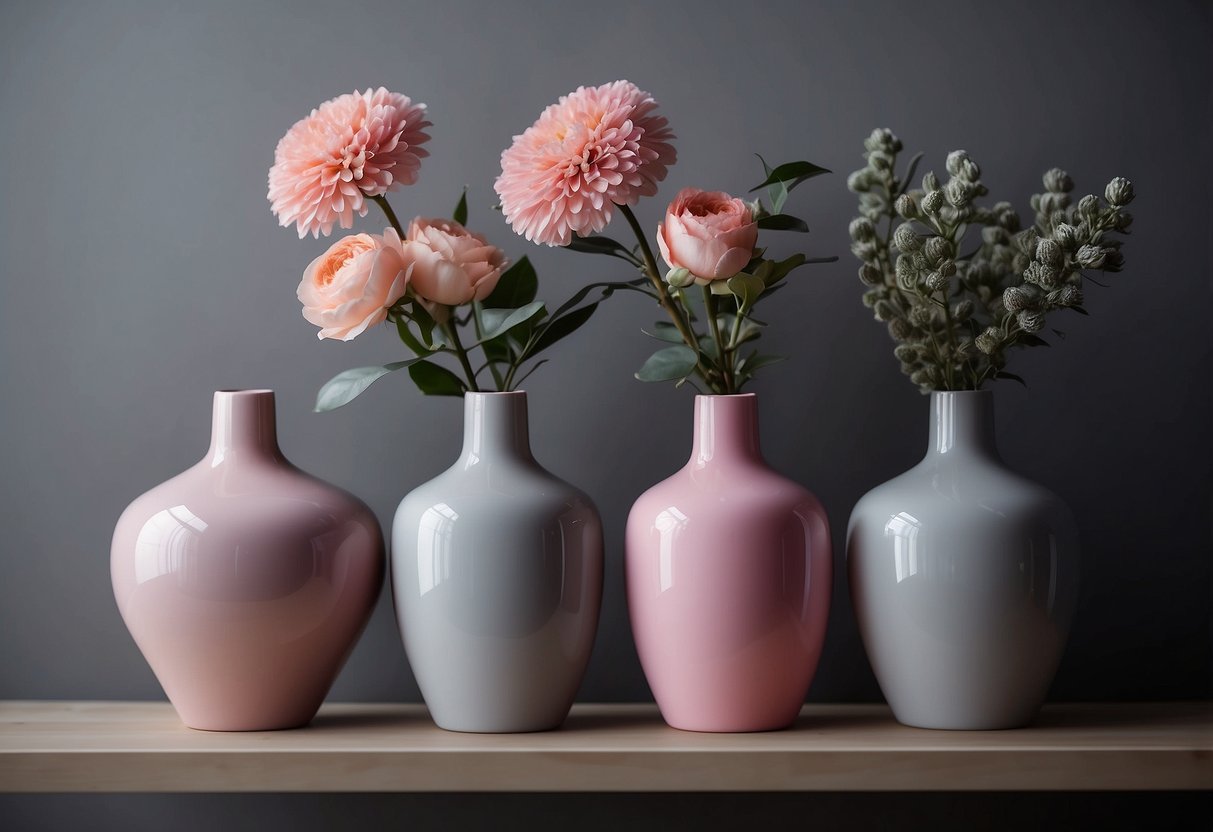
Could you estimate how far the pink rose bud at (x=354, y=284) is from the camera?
812 millimetres

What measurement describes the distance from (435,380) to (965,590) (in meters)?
0.46


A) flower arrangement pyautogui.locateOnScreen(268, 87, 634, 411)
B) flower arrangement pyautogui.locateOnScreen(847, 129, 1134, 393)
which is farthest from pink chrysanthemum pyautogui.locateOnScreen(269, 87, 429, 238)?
flower arrangement pyautogui.locateOnScreen(847, 129, 1134, 393)

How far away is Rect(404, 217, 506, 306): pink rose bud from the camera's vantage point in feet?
2.77

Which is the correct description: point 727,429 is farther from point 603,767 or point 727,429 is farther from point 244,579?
point 244,579

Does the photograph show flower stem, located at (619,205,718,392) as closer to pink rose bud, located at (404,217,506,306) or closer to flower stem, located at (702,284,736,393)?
flower stem, located at (702,284,736,393)

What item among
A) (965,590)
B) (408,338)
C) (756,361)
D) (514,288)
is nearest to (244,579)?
(408,338)

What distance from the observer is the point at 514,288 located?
96cm

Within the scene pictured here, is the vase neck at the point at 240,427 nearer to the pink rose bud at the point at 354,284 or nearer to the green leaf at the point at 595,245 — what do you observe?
the pink rose bud at the point at 354,284

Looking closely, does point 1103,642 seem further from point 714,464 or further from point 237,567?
point 237,567

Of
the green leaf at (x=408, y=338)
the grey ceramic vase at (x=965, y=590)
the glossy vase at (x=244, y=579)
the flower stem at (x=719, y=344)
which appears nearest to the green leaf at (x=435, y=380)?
the green leaf at (x=408, y=338)

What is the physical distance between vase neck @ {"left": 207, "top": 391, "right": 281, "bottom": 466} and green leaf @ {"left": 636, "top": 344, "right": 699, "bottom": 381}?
0.31 m

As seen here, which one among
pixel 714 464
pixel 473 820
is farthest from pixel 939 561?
pixel 473 820

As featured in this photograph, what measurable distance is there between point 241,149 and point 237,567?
463mm

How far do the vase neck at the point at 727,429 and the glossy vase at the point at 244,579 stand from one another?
285mm
